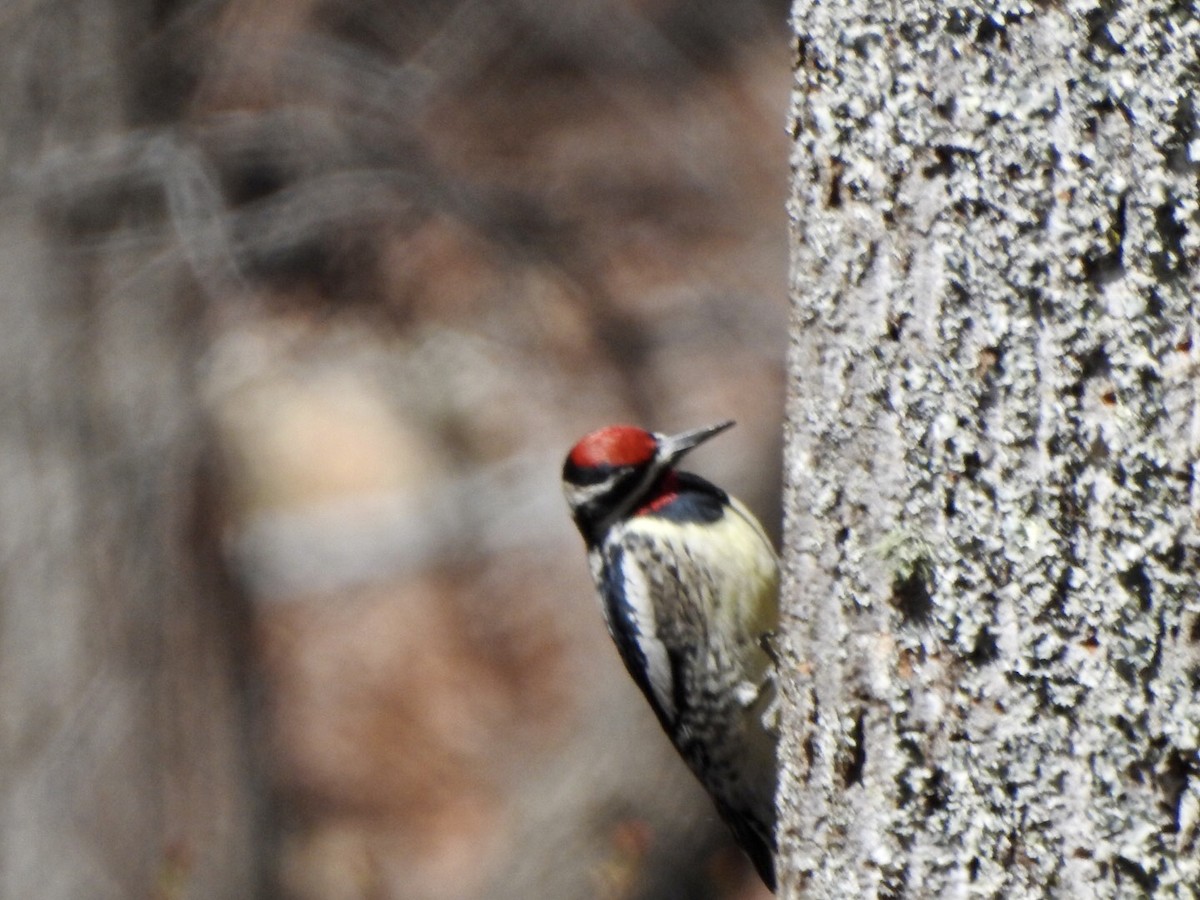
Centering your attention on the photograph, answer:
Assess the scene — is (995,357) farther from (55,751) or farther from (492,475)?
(492,475)

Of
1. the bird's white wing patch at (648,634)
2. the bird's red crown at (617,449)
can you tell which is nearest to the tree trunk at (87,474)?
the bird's white wing patch at (648,634)

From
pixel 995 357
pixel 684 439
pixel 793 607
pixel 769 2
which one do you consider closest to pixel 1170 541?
pixel 995 357

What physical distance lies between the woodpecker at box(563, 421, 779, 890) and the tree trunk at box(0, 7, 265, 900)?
73.6 inches

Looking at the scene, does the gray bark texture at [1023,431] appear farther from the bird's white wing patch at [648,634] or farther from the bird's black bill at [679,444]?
the bird's white wing patch at [648,634]

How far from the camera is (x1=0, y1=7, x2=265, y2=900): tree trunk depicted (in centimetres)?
478

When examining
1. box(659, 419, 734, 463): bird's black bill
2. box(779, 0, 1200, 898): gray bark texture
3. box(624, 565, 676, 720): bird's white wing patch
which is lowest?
box(624, 565, 676, 720): bird's white wing patch

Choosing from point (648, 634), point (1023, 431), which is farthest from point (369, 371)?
point (1023, 431)

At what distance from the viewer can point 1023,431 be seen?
1887mm

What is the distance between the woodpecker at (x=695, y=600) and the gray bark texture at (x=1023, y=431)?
1178 mm

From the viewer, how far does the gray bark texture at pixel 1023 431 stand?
1842mm

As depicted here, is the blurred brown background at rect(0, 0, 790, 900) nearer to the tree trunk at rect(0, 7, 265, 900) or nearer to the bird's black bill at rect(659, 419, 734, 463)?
the tree trunk at rect(0, 7, 265, 900)

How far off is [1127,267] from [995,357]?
0.17 metres

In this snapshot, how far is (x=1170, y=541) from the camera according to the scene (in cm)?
186

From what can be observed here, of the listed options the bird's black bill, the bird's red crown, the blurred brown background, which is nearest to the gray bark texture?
the bird's black bill
